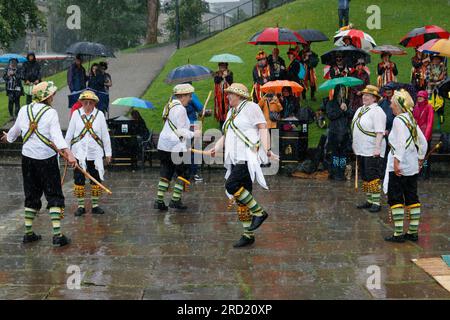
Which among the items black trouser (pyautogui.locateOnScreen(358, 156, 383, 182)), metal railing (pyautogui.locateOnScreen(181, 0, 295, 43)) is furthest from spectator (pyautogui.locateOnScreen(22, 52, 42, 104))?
metal railing (pyautogui.locateOnScreen(181, 0, 295, 43))

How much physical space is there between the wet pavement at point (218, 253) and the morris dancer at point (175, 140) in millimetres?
336

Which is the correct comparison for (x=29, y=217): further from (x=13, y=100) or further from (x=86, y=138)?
(x=13, y=100)

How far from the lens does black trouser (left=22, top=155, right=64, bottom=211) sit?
341 inches

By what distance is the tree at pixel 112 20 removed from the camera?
162 feet

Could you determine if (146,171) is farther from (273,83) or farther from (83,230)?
(83,230)

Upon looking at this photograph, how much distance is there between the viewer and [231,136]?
8734mm

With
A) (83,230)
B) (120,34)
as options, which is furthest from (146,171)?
(120,34)

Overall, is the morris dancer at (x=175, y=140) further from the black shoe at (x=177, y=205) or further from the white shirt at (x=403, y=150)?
the white shirt at (x=403, y=150)

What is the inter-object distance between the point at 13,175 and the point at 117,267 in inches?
304

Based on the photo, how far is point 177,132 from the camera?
422 inches

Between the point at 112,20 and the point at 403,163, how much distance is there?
143ft

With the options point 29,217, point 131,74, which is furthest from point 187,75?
point 131,74

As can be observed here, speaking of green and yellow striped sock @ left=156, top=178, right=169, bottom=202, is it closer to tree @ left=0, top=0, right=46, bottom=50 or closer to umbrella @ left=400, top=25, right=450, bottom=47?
umbrella @ left=400, top=25, right=450, bottom=47

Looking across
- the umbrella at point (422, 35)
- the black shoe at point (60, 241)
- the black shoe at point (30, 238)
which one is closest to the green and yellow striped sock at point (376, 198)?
the black shoe at point (60, 241)
